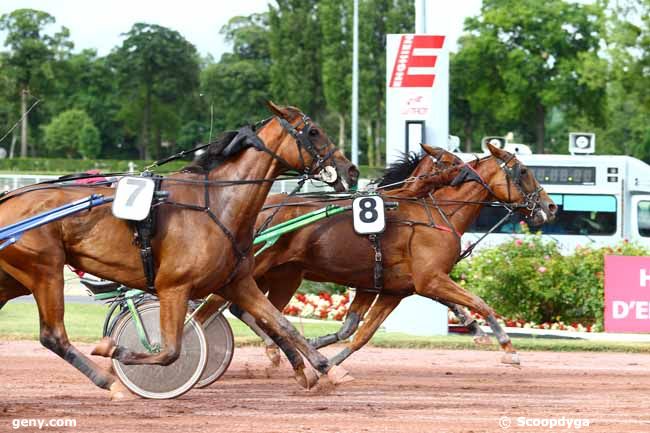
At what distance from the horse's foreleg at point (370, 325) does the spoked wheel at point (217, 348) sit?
3.43 feet

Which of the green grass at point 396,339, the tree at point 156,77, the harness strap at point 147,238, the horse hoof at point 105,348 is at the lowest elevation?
the green grass at point 396,339

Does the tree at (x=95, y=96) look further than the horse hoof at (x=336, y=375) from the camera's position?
Yes

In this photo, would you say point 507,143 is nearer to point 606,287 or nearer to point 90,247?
point 606,287

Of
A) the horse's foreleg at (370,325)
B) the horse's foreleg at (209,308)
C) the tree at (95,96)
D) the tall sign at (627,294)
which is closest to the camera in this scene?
the horse's foreleg at (209,308)

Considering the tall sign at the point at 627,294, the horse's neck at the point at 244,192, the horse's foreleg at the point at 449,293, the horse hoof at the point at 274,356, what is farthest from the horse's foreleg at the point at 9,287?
the tall sign at the point at 627,294

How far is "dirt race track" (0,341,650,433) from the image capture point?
730 centimetres

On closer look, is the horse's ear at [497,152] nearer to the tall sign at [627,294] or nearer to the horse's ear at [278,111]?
the horse's ear at [278,111]

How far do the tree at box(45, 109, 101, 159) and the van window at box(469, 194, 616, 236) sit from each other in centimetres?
5386

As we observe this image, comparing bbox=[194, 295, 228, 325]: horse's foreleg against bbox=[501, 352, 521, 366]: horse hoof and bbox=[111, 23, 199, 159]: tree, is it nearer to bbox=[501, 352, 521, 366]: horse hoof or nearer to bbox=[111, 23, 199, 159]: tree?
bbox=[501, 352, 521, 366]: horse hoof

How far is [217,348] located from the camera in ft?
29.2

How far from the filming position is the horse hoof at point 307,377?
817 cm

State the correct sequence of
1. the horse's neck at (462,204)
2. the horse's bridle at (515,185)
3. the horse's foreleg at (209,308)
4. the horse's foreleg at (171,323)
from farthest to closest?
the horse's bridle at (515,185), the horse's neck at (462,204), the horse's foreleg at (209,308), the horse's foreleg at (171,323)

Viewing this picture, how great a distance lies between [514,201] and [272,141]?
338 centimetres

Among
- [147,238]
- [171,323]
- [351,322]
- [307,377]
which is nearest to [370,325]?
[351,322]
